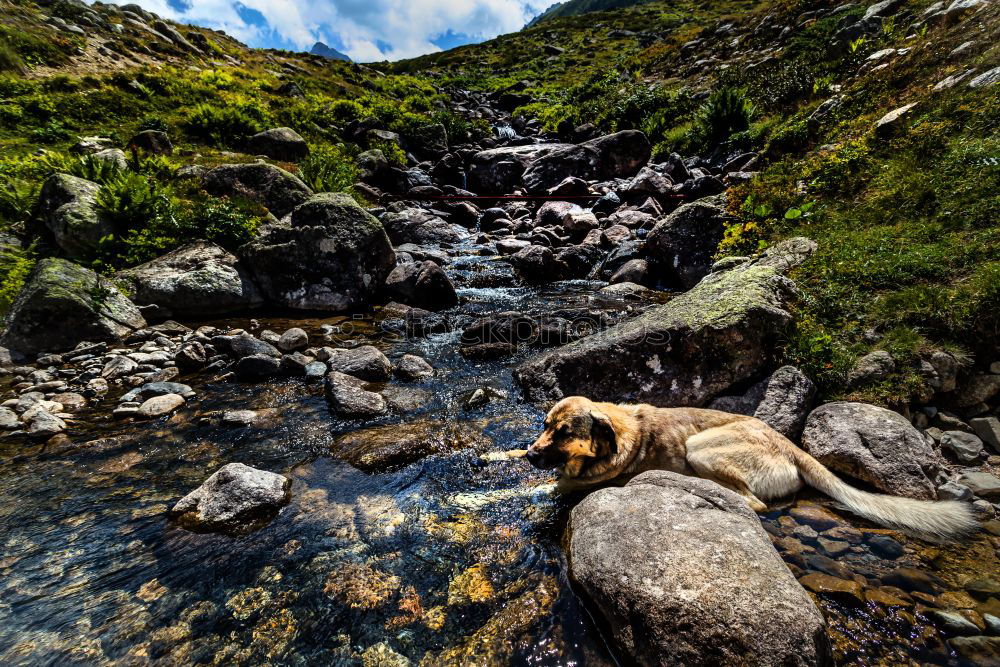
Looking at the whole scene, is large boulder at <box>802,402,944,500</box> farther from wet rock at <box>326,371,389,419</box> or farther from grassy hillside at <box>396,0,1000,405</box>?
wet rock at <box>326,371,389,419</box>

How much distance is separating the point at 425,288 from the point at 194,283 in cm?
535

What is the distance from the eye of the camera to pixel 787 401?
4.96 metres

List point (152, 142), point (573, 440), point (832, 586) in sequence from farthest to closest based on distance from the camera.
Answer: point (152, 142) < point (573, 440) < point (832, 586)

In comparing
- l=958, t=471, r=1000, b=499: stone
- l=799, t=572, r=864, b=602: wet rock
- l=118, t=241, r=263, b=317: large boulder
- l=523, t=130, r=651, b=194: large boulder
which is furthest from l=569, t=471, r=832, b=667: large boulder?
l=523, t=130, r=651, b=194: large boulder

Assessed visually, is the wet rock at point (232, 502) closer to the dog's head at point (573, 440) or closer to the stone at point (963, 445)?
the dog's head at point (573, 440)

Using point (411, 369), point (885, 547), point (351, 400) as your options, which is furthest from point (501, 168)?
point (885, 547)

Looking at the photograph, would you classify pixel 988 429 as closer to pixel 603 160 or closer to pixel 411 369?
pixel 411 369

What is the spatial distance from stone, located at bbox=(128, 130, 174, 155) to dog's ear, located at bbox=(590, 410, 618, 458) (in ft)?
Answer: 60.7

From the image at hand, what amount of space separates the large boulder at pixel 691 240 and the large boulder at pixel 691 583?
8574 millimetres

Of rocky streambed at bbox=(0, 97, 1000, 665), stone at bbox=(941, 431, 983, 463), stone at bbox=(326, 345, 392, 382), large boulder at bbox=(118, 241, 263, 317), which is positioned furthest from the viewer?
large boulder at bbox=(118, 241, 263, 317)

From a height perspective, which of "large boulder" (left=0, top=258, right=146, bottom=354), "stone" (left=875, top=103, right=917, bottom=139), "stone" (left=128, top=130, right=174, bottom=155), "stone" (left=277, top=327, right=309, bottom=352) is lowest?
"stone" (left=277, top=327, right=309, bottom=352)

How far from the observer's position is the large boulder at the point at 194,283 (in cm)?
867

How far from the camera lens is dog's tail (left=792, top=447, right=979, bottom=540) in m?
3.25

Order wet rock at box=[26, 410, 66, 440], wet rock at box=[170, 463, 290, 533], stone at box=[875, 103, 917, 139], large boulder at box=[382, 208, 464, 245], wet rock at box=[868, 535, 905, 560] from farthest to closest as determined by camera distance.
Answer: large boulder at box=[382, 208, 464, 245]
stone at box=[875, 103, 917, 139]
wet rock at box=[26, 410, 66, 440]
wet rock at box=[170, 463, 290, 533]
wet rock at box=[868, 535, 905, 560]
